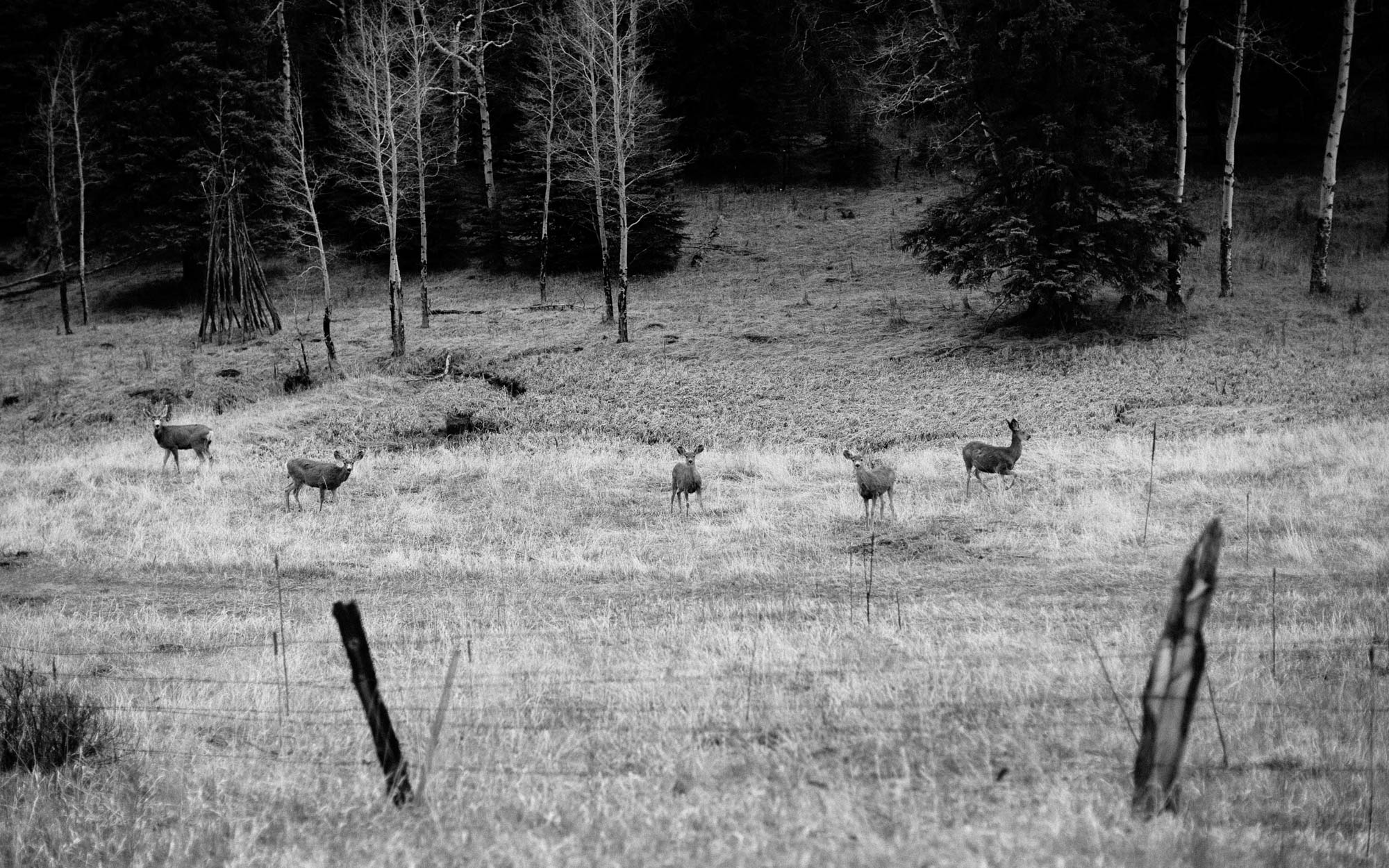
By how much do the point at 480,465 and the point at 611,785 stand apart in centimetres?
1438

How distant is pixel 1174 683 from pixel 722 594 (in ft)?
22.4

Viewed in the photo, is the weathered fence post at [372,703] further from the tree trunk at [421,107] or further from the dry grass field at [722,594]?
the tree trunk at [421,107]

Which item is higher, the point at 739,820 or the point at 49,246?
the point at 49,246

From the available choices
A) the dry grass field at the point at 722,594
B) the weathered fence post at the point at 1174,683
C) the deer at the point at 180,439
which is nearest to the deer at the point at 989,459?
the dry grass field at the point at 722,594

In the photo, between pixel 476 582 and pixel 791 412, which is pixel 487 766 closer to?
pixel 476 582

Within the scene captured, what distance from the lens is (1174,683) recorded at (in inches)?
167

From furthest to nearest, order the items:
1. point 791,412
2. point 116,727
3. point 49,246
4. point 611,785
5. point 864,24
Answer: point 864,24
point 49,246
point 791,412
point 116,727
point 611,785

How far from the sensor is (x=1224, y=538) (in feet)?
40.4

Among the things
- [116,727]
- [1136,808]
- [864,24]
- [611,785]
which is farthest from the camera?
[864,24]

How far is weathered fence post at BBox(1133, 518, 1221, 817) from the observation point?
13.6ft

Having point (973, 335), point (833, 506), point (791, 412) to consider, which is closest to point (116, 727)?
point (833, 506)

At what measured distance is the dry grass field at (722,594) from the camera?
4762mm

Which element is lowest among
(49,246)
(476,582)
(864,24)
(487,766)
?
(476,582)

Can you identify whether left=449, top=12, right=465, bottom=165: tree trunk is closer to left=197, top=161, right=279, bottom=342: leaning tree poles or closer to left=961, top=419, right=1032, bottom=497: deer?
left=197, top=161, right=279, bottom=342: leaning tree poles
